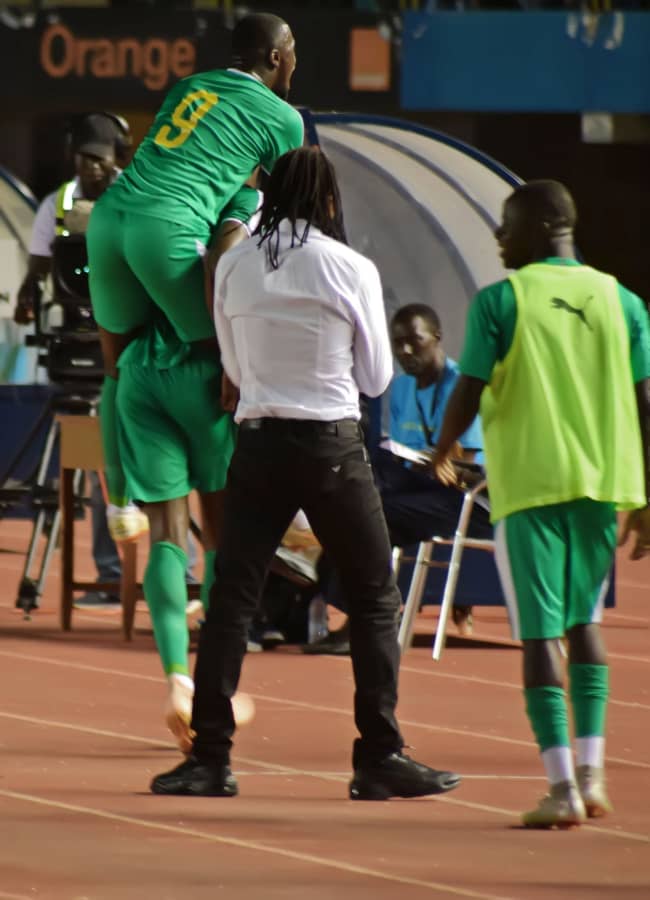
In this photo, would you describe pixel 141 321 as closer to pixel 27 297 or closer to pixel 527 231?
pixel 527 231

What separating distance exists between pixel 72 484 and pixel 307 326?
4437 mm

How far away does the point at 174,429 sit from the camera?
23.7 feet

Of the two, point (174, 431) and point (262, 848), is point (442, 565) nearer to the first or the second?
point (174, 431)

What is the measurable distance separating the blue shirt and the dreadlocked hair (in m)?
3.91

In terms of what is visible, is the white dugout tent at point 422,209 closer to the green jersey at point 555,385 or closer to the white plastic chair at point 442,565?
the white plastic chair at point 442,565

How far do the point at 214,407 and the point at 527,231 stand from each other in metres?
1.29

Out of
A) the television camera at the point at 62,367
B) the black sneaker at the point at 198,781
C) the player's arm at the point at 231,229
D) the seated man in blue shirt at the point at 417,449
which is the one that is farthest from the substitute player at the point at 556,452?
the television camera at the point at 62,367

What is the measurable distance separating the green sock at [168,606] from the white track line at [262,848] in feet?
2.27

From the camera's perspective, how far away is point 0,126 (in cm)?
2694

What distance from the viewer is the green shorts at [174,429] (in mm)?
7148

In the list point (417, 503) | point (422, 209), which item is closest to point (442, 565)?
point (417, 503)

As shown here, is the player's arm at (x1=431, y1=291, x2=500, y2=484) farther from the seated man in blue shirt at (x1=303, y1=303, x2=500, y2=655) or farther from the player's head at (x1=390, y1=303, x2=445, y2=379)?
the player's head at (x1=390, y1=303, x2=445, y2=379)

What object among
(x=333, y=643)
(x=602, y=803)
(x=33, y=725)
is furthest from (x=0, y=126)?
(x=602, y=803)

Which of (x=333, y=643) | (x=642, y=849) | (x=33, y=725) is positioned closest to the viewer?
(x=642, y=849)
